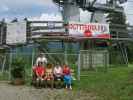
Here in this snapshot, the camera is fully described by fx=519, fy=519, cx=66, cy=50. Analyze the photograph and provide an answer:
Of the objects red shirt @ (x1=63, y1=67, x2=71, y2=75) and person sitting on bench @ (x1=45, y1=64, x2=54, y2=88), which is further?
red shirt @ (x1=63, y1=67, x2=71, y2=75)

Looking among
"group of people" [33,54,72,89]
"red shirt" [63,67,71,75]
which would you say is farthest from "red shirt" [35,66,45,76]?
"red shirt" [63,67,71,75]

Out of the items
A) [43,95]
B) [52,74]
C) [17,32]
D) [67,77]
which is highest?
[17,32]

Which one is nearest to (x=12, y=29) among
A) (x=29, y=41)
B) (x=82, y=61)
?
(x=29, y=41)

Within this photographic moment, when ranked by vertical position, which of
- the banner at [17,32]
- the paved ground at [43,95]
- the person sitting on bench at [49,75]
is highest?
the banner at [17,32]

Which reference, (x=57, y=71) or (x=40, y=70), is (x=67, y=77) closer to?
(x=57, y=71)

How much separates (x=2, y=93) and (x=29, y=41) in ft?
50.5

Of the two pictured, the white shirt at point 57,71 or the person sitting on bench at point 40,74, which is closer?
the person sitting on bench at point 40,74

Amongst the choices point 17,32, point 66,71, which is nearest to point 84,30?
point 17,32

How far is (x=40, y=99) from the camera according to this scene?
19.6 metres

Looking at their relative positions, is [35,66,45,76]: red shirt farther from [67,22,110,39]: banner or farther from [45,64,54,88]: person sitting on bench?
[67,22,110,39]: banner

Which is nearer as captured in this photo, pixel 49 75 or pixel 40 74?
pixel 49 75

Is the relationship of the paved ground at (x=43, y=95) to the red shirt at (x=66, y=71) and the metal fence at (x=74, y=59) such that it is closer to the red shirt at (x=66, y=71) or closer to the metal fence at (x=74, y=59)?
the red shirt at (x=66, y=71)

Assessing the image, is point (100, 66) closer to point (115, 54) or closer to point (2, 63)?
point (2, 63)

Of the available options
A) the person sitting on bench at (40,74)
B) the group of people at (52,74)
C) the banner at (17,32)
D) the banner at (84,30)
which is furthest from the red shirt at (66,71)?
the banner at (84,30)
